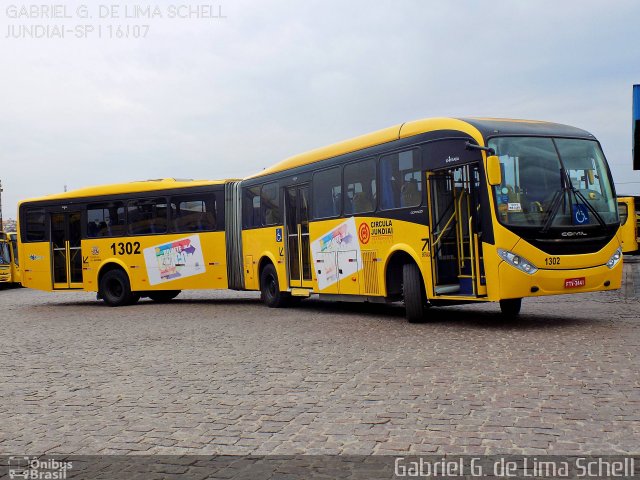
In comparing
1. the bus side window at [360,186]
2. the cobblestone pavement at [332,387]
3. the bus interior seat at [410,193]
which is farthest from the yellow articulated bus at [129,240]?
the bus interior seat at [410,193]

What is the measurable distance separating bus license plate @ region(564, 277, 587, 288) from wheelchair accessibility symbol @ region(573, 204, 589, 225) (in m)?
0.83

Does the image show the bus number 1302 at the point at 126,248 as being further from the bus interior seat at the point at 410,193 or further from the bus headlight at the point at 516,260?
the bus headlight at the point at 516,260

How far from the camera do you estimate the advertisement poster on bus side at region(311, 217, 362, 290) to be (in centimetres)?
1630

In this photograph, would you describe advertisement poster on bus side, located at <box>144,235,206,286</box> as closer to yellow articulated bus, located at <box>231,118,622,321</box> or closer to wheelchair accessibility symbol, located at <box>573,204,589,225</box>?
yellow articulated bus, located at <box>231,118,622,321</box>

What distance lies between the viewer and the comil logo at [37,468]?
5.36 meters

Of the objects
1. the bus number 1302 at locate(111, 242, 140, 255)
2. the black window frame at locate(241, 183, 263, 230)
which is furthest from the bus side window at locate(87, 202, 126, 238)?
the black window frame at locate(241, 183, 263, 230)

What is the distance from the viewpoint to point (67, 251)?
2375cm

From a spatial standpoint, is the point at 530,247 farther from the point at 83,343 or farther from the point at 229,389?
the point at 83,343

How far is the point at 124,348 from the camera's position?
12344 millimetres

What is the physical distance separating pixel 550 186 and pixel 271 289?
29.0 feet

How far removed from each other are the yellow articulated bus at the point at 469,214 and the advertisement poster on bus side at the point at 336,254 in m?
0.04

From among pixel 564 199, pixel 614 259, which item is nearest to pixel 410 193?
pixel 564 199

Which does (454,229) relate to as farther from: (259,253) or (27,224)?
(27,224)

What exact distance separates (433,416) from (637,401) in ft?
5.69
